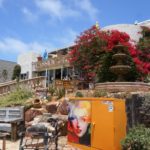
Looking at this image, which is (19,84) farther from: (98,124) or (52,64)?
(98,124)

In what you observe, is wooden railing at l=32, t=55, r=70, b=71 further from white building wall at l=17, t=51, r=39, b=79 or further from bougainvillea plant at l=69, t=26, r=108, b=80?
bougainvillea plant at l=69, t=26, r=108, b=80

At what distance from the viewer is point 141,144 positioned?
912 cm

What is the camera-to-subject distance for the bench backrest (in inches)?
616

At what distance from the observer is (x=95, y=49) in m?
23.3

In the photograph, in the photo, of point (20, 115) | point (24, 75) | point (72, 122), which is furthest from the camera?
point (24, 75)

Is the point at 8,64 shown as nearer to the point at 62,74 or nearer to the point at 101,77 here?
the point at 62,74

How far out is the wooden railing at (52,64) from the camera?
33688mm

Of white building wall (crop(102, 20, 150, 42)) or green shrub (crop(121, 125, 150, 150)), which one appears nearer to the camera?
green shrub (crop(121, 125, 150, 150))

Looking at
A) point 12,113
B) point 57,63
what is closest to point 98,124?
point 12,113

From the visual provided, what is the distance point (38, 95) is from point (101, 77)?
11.8ft

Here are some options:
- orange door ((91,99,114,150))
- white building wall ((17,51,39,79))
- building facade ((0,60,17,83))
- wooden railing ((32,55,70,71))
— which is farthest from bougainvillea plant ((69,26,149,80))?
building facade ((0,60,17,83))

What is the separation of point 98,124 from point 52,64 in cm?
2619

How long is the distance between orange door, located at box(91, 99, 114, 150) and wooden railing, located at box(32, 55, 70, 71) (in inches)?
896

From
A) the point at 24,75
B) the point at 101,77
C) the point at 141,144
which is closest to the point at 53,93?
the point at 101,77
